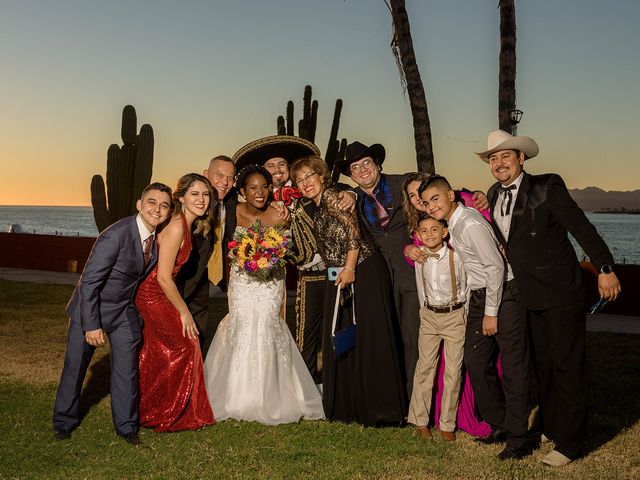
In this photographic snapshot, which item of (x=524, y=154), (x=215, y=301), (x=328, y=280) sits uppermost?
(x=524, y=154)

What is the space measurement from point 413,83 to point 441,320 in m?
7.49

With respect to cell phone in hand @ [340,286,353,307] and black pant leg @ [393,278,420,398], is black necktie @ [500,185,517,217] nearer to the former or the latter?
black pant leg @ [393,278,420,398]

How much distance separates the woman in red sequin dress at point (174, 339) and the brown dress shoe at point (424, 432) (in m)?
1.75

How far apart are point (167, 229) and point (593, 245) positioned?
3.24m

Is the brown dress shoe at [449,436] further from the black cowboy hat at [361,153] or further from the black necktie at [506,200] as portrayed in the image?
the black cowboy hat at [361,153]

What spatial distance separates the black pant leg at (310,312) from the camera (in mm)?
6523

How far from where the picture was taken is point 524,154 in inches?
209

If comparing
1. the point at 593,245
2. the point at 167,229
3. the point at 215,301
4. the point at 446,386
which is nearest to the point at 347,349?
the point at 446,386

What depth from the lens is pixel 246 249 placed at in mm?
6215

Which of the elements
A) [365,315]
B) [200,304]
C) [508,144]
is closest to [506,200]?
[508,144]

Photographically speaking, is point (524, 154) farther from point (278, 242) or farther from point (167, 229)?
point (167, 229)

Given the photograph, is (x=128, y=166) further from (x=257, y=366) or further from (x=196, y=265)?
(x=257, y=366)

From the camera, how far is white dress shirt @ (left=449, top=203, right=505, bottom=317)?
505cm

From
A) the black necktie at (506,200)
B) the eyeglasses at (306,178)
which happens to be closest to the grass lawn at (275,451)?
the black necktie at (506,200)
